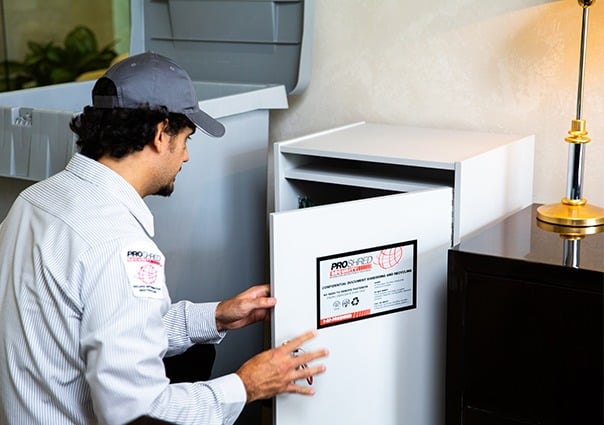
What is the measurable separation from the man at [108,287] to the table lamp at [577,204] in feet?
1.79

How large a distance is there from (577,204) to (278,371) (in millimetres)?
685

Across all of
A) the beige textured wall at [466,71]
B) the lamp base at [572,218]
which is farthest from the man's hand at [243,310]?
the beige textured wall at [466,71]

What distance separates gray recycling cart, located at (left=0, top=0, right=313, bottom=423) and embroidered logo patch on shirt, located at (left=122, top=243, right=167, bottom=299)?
1.75 ft

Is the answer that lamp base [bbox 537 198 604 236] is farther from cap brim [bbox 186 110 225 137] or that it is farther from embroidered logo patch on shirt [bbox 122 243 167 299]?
embroidered logo patch on shirt [bbox 122 243 167 299]

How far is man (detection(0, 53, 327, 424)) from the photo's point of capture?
1.32 m

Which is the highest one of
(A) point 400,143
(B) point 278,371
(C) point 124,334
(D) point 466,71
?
(D) point 466,71

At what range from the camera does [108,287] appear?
1.32m

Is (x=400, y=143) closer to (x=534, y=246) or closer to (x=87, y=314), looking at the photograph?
(x=534, y=246)

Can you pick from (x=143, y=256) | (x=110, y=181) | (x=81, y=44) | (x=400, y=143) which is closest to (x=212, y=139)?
(x=400, y=143)

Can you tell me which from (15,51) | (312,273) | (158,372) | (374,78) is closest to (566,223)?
(312,273)

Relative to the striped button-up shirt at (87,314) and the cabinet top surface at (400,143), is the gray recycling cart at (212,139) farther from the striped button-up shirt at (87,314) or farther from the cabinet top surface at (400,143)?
the striped button-up shirt at (87,314)

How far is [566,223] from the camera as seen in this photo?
1.79m

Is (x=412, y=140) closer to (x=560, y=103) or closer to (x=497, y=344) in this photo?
(x=560, y=103)

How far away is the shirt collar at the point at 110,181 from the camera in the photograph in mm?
1441
